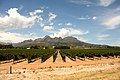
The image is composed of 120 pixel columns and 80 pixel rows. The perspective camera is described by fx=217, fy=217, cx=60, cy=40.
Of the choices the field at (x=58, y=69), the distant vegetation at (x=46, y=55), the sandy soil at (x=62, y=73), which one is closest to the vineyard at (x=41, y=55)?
the distant vegetation at (x=46, y=55)

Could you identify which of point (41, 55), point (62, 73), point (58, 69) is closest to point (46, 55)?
point (41, 55)

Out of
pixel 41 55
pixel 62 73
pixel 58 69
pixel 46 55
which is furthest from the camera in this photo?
pixel 41 55

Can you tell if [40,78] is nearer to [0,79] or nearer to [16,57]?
[0,79]

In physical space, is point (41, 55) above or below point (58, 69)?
above

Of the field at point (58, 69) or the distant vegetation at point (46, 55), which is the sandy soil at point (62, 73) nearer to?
the field at point (58, 69)

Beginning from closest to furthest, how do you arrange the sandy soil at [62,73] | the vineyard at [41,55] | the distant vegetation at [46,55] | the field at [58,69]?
the sandy soil at [62,73]
the field at [58,69]
the vineyard at [41,55]
the distant vegetation at [46,55]

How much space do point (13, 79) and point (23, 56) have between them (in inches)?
1667

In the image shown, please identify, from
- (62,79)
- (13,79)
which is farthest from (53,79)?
(13,79)

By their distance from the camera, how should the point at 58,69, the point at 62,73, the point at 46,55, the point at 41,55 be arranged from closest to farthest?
1. the point at 62,73
2. the point at 58,69
3. the point at 46,55
4. the point at 41,55

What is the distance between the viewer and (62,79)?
22797 mm

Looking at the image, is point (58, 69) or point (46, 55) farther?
point (46, 55)

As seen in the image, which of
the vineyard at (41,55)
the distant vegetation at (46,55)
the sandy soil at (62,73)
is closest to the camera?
the sandy soil at (62,73)

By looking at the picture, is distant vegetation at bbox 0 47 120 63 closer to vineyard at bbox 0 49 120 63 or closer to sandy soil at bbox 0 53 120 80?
vineyard at bbox 0 49 120 63

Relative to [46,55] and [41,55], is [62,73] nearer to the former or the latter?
[46,55]
